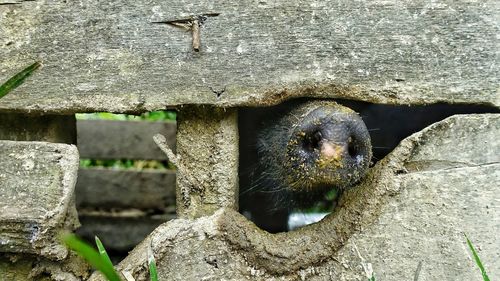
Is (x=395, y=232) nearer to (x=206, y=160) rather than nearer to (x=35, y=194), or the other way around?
(x=206, y=160)

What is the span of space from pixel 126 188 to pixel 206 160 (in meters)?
1.94

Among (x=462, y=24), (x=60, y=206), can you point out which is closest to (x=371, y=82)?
(x=462, y=24)

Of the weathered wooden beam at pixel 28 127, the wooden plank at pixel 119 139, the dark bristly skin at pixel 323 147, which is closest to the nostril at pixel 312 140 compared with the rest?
the dark bristly skin at pixel 323 147

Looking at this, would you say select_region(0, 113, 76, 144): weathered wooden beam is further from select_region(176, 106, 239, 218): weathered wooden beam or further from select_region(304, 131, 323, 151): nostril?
select_region(304, 131, 323, 151): nostril

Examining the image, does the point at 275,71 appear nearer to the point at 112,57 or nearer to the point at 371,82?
the point at 371,82

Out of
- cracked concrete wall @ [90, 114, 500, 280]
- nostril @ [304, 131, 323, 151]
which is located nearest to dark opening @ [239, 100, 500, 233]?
cracked concrete wall @ [90, 114, 500, 280]

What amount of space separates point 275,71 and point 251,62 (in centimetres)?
8

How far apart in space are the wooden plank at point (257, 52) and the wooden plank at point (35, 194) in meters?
0.14

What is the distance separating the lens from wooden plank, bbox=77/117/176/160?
4039mm

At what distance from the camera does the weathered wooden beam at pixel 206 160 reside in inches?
80.8

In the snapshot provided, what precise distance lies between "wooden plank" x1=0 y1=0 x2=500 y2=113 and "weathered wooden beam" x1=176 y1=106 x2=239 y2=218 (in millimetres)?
85

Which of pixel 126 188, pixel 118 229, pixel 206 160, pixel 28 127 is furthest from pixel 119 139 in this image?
pixel 206 160

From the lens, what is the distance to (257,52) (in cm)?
200

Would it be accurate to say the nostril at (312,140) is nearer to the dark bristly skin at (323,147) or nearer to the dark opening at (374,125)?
the dark bristly skin at (323,147)
